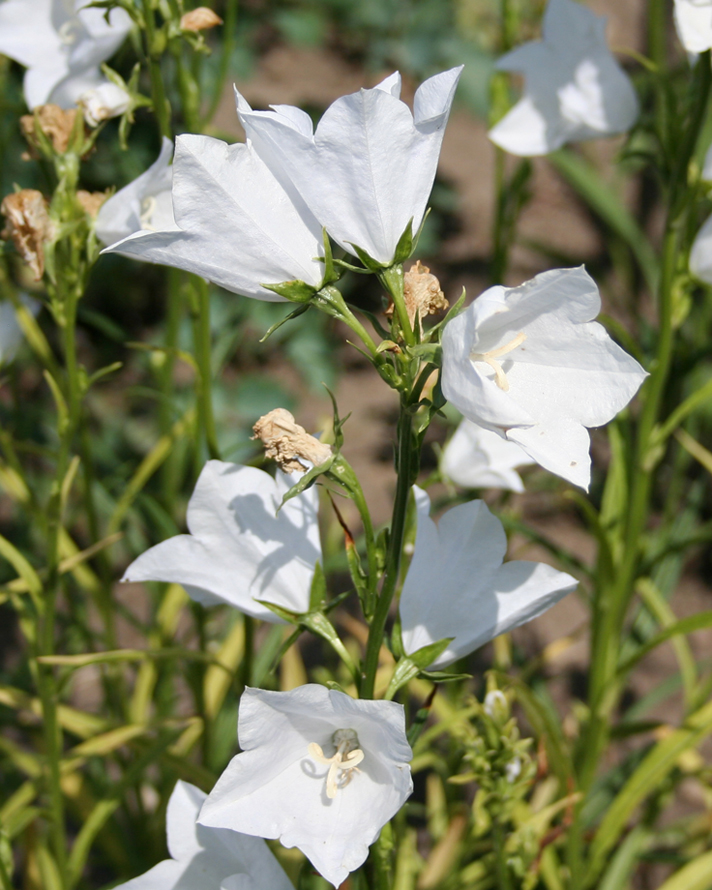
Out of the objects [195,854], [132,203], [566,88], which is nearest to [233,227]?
[132,203]

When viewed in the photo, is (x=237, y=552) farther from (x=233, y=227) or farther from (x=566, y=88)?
(x=566, y=88)

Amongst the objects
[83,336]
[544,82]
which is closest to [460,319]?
[544,82]

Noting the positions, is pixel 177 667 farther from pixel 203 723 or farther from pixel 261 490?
pixel 261 490

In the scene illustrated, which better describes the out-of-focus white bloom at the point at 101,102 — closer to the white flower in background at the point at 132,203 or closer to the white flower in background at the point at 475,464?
the white flower in background at the point at 132,203

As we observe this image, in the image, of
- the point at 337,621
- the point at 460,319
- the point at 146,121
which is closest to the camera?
the point at 460,319

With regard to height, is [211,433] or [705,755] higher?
[211,433]

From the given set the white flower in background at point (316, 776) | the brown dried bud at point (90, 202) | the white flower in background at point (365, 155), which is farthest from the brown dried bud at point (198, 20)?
the white flower in background at point (316, 776)

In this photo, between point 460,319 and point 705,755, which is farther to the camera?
point 705,755

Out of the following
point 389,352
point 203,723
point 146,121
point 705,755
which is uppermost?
point 146,121
